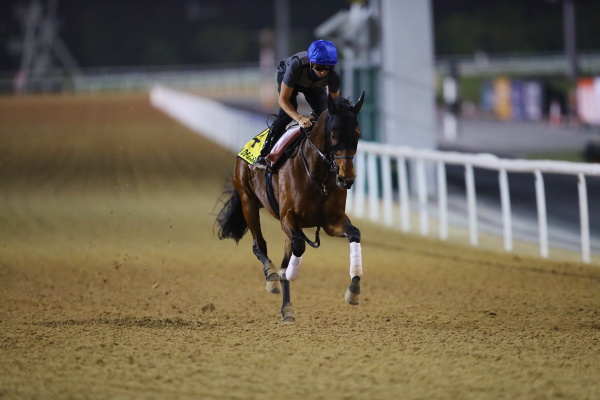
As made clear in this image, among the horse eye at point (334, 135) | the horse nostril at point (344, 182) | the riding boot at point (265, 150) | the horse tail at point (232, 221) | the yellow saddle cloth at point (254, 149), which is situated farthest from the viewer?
the horse tail at point (232, 221)

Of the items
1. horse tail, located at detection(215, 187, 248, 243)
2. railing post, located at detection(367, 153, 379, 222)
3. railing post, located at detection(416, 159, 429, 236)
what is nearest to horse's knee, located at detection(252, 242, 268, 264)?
horse tail, located at detection(215, 187, 248, 243)

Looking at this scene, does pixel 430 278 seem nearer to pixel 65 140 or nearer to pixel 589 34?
pixel 65 140

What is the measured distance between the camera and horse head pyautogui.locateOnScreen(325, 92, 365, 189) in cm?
602

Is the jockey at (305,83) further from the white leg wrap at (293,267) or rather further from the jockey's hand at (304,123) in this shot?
the white leg wrap at (293,267)

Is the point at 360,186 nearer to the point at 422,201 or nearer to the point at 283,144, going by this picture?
the point at 422,201

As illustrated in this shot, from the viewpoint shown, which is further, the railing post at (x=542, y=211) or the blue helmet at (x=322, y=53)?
the railing post at (x=542, y=211)

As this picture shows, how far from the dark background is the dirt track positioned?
176 ft

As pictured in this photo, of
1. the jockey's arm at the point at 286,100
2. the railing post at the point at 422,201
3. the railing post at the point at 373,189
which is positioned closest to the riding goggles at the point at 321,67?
the jockey's arm at the point at 286,100

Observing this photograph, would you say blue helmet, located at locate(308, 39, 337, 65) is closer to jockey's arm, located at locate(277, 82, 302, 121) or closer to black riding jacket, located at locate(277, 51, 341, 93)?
black riding jacket, located at locate(277, 51, 341, 93)

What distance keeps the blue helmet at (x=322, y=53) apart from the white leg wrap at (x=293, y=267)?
1.30 m

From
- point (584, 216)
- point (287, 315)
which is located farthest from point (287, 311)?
point (584, 216)

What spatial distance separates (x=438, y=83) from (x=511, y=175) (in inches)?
1345

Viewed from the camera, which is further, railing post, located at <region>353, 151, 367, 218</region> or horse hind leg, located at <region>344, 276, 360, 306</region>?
railing post, located at <region>353, 151, 367, 218</region>

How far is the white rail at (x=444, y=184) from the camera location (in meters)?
9.74
